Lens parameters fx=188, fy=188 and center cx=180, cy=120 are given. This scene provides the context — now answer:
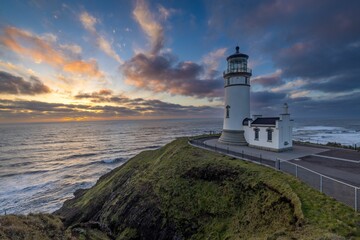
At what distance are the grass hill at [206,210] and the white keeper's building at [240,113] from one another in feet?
25.2

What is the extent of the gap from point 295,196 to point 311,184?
223cm

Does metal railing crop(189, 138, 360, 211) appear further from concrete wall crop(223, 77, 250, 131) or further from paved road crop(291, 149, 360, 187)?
concrete wall crop(223, 77, 250, 131)

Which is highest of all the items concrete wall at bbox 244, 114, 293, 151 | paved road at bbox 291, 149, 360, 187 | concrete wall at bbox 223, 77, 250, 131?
concrete wall at bbox 223, 77, 250, 131

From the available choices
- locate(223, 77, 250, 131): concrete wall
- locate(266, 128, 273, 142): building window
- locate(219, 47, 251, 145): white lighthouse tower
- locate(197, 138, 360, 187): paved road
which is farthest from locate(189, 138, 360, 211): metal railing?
locate(223, 77, 250, 131): concrete wall

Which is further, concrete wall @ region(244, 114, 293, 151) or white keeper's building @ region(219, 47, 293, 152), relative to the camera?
white keeper's building @ region(219, 47, 293, 152)

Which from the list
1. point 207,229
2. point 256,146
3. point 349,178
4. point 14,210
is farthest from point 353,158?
point 14,210

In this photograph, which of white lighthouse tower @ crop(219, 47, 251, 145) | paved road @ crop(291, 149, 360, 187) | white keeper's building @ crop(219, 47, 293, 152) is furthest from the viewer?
white lighthouse tower @ crop(219, 47, 251, 145)

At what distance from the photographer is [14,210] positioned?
21.7 meters

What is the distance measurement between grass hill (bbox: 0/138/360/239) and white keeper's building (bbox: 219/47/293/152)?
7.68m

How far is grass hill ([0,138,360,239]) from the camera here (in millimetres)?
7391

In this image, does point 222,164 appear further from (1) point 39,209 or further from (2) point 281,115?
(1) point 39,209

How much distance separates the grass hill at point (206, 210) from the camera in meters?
7.39

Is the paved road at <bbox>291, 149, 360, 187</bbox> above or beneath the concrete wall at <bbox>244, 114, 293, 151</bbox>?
beneath

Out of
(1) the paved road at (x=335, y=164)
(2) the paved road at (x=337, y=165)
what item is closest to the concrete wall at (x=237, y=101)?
(1) the paved road at (x=335, y=164)
